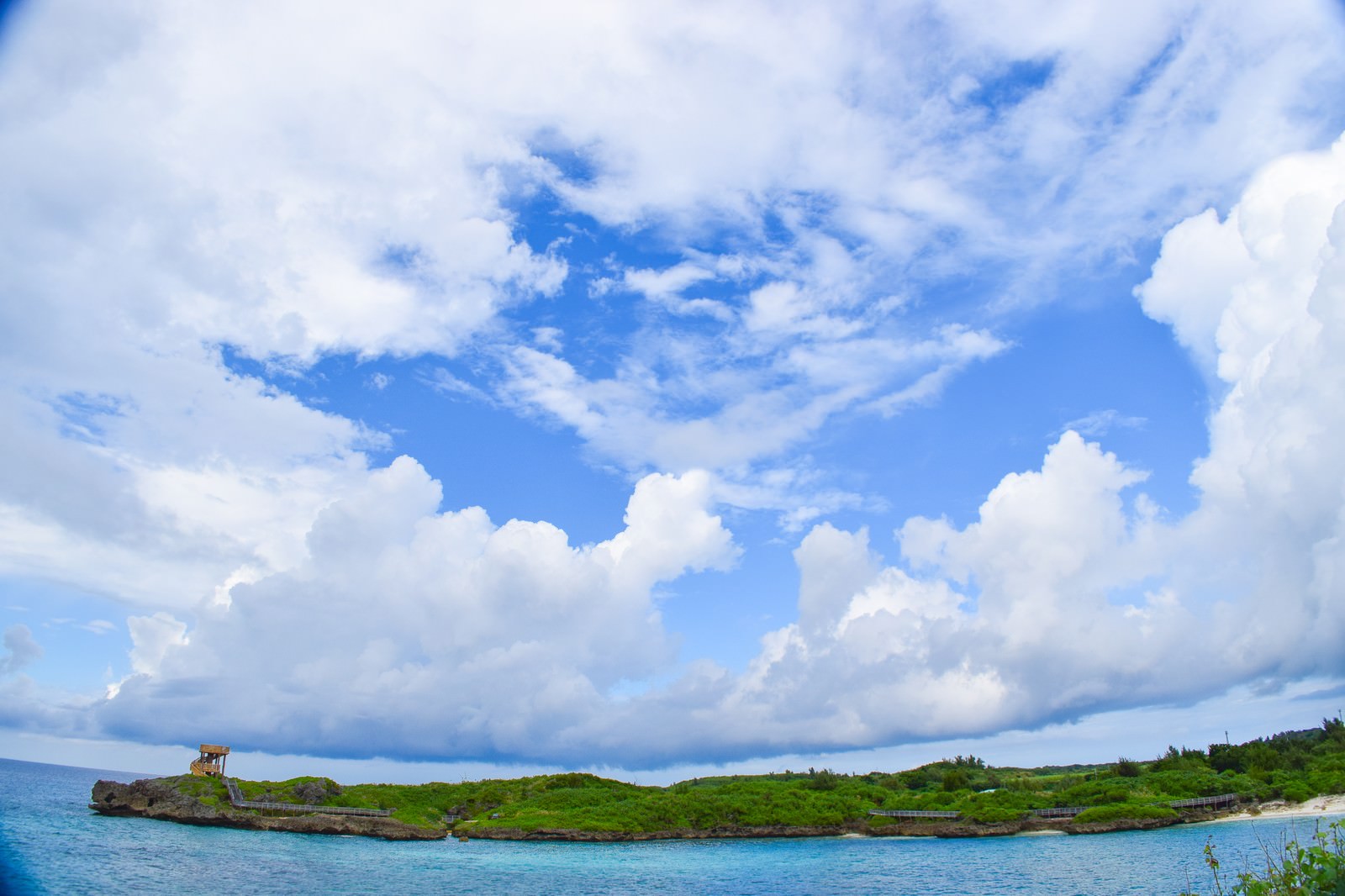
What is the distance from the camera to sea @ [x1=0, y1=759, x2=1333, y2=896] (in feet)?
173

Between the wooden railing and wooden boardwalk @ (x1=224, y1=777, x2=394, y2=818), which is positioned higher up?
the wooden railing

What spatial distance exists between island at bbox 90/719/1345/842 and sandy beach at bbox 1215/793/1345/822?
2.57 ft

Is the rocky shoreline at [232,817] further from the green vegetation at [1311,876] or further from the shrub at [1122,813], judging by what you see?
the green vegetation at [1311,876]

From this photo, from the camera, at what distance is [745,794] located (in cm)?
11706

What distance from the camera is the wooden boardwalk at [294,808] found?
3632 inches

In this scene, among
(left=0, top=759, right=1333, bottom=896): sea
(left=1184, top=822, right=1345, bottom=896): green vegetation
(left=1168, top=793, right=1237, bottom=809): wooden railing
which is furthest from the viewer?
(left=1168, top=793, right=1237, bottom=809): wooden railing

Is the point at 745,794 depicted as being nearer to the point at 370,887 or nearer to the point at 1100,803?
the point at 1100,803

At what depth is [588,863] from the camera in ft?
242

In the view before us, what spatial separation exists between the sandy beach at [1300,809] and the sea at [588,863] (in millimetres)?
3892

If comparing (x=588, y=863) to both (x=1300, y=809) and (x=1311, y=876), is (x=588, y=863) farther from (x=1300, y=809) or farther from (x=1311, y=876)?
(x=1300, y=809)

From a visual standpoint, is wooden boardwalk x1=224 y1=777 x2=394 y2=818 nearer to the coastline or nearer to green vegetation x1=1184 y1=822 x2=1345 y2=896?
the coastline

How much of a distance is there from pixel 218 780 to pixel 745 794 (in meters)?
71.9

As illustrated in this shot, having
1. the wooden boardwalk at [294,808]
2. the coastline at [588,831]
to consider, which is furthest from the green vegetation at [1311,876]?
the wooden boardwalk at [294,808]

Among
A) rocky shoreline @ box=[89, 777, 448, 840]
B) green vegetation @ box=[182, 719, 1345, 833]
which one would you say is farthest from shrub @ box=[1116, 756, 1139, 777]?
rocky shoreline @ box=[89, 777, 448, 840]
